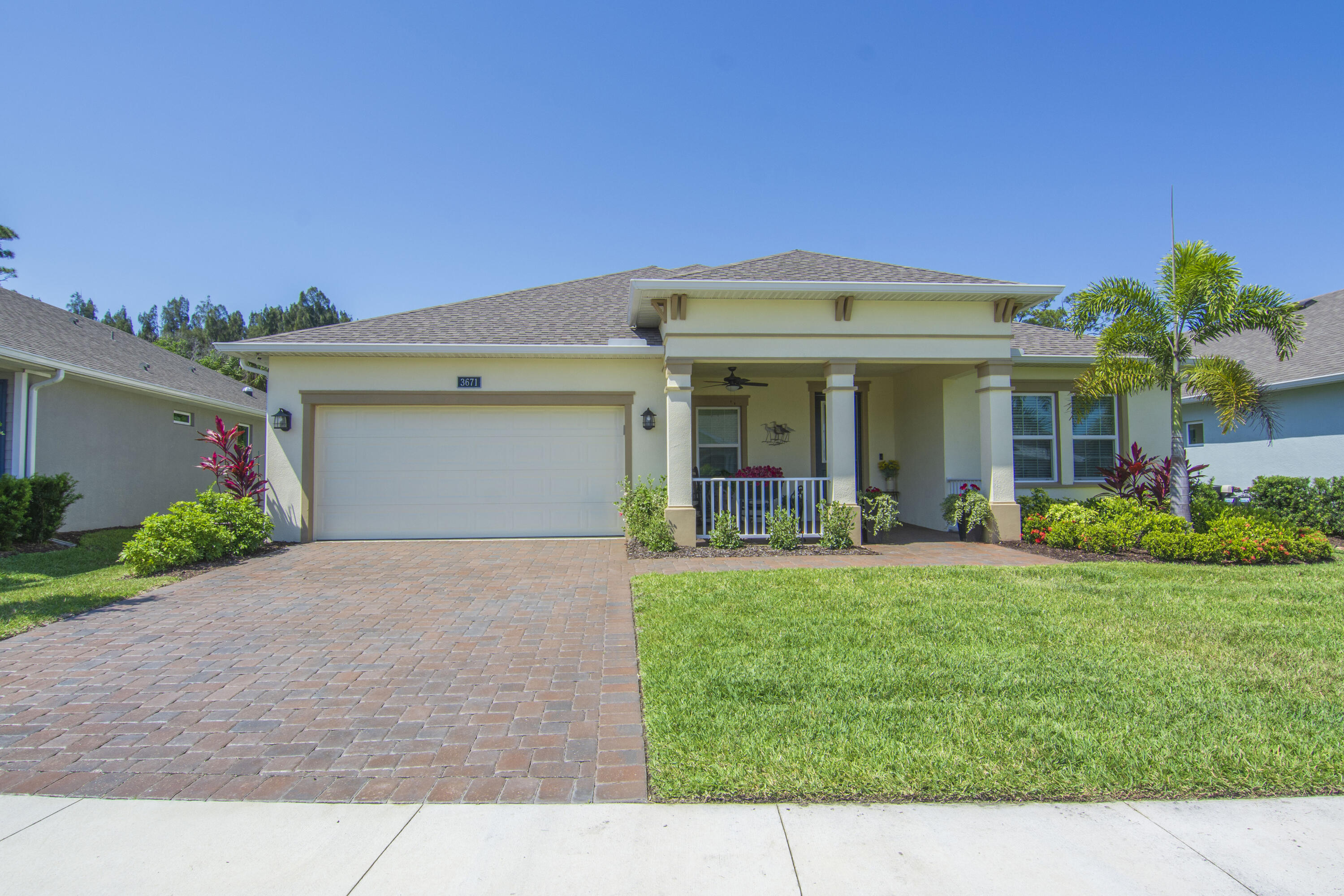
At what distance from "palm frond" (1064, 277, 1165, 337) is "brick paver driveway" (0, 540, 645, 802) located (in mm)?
8383

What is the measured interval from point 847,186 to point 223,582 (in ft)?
43.9

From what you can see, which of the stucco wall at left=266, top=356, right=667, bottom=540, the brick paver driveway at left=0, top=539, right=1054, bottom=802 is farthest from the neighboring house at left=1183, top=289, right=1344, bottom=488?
the brick paver driveway at left=0, top=539, right=1054, bottom=802

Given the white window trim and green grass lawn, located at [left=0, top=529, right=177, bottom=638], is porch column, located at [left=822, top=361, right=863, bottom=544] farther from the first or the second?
green grass lawn, located at [left=0, top=529, right=177, bottom=638]

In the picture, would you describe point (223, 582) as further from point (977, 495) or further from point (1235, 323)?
point (1235, 323)

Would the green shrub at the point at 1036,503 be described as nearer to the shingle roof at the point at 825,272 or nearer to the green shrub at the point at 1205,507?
the green shrub at the point at 1205,507

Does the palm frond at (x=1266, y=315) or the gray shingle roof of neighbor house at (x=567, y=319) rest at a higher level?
the gray shingle roof of neighbor house at (x=567, y=319)

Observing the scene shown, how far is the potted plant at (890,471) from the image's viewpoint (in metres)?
13.1

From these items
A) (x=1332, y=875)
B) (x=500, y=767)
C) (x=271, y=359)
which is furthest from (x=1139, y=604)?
(x=271, y=359)

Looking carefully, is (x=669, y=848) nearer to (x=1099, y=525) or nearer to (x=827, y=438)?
(x=827, y=438)

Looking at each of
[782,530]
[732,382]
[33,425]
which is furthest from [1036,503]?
[33,425]

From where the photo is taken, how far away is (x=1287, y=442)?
45.7 ft

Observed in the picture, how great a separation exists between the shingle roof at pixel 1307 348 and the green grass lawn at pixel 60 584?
18857 millimetres

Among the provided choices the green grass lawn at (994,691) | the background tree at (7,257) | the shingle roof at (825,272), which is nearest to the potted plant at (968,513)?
the shingle roof at (825,272)

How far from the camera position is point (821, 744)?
3.32 metres
